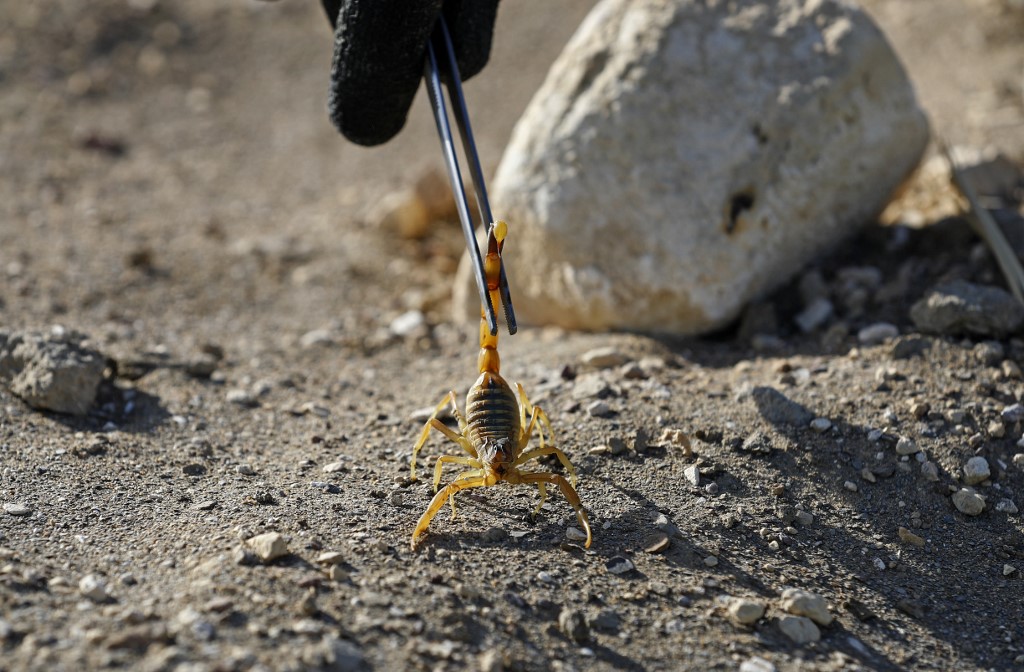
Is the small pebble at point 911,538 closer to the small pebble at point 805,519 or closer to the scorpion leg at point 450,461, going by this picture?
the small pebble at point 805,519

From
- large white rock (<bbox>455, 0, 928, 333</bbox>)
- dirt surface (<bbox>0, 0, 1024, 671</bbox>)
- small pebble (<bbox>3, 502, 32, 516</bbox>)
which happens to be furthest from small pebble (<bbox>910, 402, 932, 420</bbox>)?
small pebble (<bbox>3, 502, 32, 516</bbox>)

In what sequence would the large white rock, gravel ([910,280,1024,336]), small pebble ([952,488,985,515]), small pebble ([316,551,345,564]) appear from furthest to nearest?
the large white rock < gravel ([910,280,1024,336]) < small pebble ([952,488,985,515]) < small pebble ([316,551,345,564])

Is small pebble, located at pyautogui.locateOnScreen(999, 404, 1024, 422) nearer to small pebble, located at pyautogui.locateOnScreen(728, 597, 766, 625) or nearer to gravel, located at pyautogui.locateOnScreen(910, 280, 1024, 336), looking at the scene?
gravel, located at pyautogui.locateOnScreen(910, 280, 1024, 336)

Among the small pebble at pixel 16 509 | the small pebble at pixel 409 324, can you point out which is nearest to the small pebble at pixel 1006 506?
the small pebble at pixel 409 324

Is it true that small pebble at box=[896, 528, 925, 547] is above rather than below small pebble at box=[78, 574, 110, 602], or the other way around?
below

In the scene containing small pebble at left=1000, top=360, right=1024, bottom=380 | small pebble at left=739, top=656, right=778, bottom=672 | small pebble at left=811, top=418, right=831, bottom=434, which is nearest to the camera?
small pebble at left=739, top=656, right=778, bottom=672

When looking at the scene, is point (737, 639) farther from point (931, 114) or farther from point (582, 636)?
point (931, 114)

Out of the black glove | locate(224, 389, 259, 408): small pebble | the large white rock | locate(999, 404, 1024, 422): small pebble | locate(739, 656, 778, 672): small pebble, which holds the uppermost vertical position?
the black glove

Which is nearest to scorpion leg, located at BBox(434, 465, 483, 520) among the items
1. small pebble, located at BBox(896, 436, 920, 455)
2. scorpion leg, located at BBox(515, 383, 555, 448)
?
scorpion leg, located at BBox(515, 383, 555, 448)

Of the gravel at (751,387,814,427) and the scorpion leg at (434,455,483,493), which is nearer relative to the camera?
the scorpion leg at (434,455,483,493)
